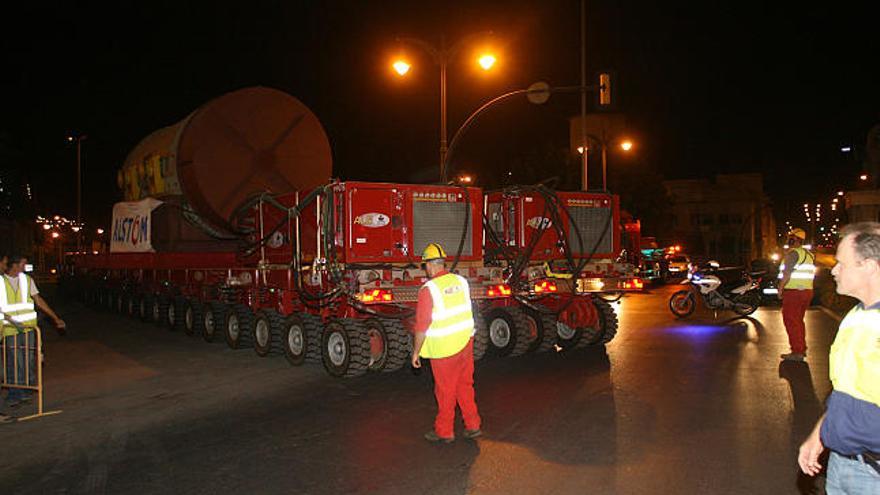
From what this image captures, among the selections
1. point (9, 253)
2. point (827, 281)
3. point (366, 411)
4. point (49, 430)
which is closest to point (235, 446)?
point (366, 411)

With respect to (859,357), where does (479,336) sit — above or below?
below

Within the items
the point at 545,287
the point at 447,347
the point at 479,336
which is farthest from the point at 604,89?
the point at 447,347

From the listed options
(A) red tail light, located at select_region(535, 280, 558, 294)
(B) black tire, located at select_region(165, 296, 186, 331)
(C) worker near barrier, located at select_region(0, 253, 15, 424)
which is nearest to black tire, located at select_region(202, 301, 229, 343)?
(B) black tire, located at select_region(165, 296, 186, 331)

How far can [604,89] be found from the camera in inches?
695

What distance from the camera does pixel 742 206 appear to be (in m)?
81.4

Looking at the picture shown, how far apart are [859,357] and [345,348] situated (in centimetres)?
731

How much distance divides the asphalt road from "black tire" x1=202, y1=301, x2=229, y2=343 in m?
1.83

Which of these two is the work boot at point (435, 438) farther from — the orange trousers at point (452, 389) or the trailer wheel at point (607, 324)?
the trailer wheel at point (607, 324)

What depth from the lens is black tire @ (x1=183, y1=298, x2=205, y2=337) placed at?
1431 centimetres

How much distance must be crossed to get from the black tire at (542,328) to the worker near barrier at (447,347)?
4932mm

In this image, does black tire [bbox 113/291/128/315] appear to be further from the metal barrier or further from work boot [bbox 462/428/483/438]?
work boot [bbox 462/428/483/438]

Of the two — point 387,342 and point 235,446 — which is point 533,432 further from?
point 387,342

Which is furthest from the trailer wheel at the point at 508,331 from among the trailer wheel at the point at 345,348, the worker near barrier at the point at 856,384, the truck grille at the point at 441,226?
the worker near barrier at the point at 856,384

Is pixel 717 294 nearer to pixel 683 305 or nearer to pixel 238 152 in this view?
pixel 683 305
